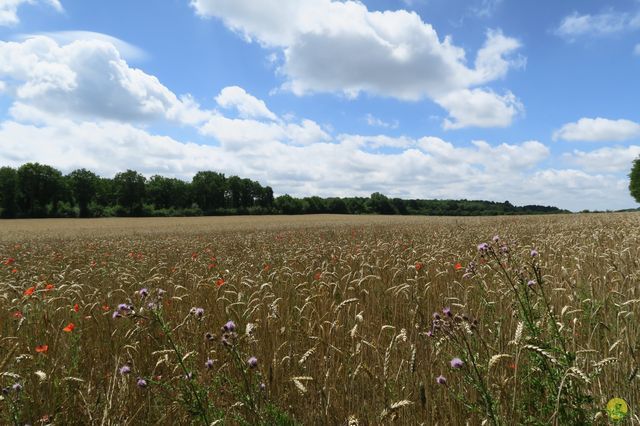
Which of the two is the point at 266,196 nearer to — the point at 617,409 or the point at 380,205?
the point at 380,205

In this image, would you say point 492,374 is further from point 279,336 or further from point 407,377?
point 279,336

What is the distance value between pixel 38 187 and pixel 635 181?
407 ft

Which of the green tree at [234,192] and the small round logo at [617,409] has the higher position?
the green tree at [234,192]

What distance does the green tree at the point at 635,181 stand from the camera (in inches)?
3201

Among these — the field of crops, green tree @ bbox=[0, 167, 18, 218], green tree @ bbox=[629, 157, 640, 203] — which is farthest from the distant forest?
the field of crops

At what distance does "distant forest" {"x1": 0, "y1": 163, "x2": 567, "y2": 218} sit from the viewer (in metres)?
81.4

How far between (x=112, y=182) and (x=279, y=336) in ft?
356

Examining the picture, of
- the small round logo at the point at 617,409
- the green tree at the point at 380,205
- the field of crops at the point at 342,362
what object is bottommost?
the field of crops at the point at 342,362

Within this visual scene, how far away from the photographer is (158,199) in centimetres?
10231

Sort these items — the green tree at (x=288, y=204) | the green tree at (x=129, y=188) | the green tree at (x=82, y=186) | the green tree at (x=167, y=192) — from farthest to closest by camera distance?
the green tree at (x=288, y=204) < the green tree at (x=167, y=192) < the green tree at (x=129, y=188) < the green tree at (x=82, y=186)

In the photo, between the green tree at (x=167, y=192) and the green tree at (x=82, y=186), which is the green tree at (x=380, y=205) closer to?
the green tree at (x=167, y=192)

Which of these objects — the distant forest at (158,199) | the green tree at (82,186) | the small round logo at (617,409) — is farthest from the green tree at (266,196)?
the small round logo at (617,409)

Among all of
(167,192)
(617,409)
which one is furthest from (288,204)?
(617,409)

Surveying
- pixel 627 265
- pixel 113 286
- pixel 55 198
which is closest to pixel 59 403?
pixel 113 286
